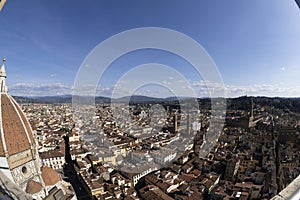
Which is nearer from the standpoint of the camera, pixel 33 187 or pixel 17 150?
pixel 17 150

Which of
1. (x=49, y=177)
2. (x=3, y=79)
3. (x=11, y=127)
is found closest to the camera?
(x=11, y=127)

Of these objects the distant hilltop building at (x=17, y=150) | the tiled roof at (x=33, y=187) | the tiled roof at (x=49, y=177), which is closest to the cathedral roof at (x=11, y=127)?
the distant hilltop building at (x=17, y=150)

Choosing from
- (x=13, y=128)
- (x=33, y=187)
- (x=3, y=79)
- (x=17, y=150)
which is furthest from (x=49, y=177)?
(x=3, y=79)

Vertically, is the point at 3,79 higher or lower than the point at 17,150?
higher

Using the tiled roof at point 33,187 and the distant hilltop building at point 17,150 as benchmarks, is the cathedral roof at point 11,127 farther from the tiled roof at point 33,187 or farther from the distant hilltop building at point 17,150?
the tiled roof at point 33,187

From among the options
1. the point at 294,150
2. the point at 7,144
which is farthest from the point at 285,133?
the point at 7,144

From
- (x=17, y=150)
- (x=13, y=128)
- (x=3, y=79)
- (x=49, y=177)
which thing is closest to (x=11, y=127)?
(x=13, y=128)

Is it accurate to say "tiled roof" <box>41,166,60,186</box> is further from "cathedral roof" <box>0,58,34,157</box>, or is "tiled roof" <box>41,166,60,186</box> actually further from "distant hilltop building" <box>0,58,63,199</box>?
"cathedral roof" <box>0,58,34,157</box>

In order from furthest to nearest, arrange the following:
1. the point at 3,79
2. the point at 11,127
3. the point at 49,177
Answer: the point at 49,177 → the point at 3,79 → the point at 11,127

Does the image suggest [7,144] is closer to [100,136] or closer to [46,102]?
[100,136]

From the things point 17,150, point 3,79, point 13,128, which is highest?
point 3,79

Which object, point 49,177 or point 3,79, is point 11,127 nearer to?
point 3,79
